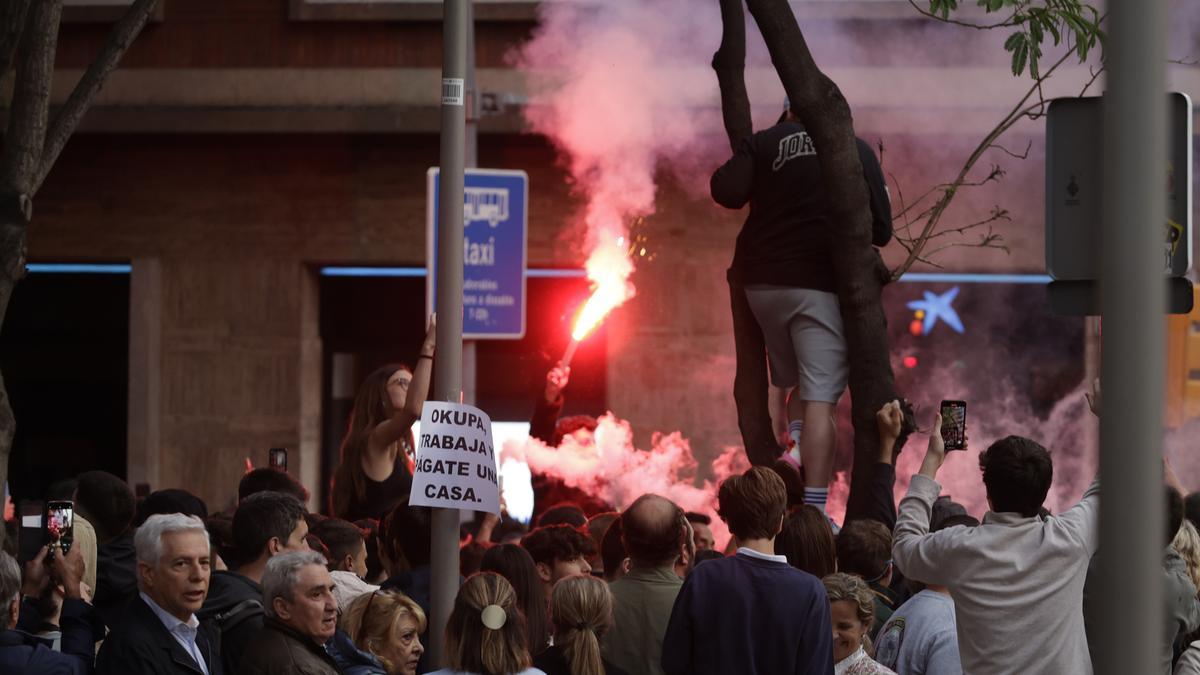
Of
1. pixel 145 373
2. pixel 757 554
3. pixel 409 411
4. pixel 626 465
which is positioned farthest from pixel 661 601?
pixel 145 373

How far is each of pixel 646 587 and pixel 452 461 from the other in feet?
2.58

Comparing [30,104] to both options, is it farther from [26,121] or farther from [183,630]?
[183,630]

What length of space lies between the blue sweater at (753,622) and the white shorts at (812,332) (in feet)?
8.24

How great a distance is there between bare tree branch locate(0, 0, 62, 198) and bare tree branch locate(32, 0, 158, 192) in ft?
0.30

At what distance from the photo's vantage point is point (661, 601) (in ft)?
19.1

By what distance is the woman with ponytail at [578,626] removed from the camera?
5.33 metres

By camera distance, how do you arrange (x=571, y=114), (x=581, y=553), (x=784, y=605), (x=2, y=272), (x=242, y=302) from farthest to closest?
(x=242, y=302) → (x=571, y=114) → (x=2, y=272) → (x=581, y=553) → (x=784, y=605)

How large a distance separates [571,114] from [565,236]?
1.21m

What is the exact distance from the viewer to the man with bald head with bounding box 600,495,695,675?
5.81 metres

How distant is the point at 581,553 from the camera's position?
6.73m

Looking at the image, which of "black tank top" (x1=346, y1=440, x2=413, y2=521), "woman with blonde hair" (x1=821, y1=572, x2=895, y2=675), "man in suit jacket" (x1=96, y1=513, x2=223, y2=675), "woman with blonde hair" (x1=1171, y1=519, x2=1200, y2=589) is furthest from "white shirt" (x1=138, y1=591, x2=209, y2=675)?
"woman with blonde hair" (x1=1171, y1=519, x2=1200, y2=589)

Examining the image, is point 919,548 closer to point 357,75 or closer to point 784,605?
point 784,605

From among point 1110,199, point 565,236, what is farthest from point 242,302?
point 1110,199

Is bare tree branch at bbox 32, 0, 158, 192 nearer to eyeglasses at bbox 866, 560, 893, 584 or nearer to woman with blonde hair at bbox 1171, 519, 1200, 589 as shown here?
eyeglasses at bbox 866, 560, 893, 584
